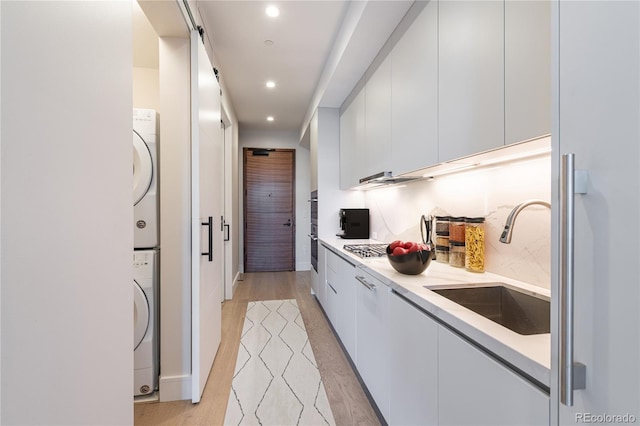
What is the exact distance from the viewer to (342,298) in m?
2.39

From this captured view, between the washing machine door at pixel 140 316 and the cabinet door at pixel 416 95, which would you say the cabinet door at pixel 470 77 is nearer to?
the cabinet door at pixel 416 95

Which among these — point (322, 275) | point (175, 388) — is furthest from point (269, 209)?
point (175, 388)

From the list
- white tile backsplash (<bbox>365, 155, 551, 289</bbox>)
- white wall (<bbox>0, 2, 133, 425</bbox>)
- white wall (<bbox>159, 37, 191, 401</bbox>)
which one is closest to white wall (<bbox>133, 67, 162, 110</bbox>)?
white wall (<bbox>159, 37, 191, 401</bbox>)

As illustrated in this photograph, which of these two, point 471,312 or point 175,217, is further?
point 175,217

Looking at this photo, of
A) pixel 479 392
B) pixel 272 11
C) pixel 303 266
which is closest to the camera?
pixel 479 392

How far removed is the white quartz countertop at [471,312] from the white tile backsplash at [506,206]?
0.08 meters

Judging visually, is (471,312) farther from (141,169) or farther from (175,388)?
(141,169)

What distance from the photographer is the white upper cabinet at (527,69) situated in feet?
2.88

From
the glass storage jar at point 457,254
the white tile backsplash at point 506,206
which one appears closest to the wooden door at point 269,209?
the white tile backsplash at point 506,206

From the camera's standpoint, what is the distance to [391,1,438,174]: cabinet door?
1.50 m

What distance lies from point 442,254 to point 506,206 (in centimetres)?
52

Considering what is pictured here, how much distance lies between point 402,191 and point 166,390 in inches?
90.9

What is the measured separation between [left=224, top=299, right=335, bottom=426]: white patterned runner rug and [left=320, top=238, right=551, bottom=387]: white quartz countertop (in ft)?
3.02

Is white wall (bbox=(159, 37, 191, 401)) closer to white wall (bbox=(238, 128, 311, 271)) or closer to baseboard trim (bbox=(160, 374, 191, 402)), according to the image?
baseboard trim (bbox=(160, 374, 191, 402))
